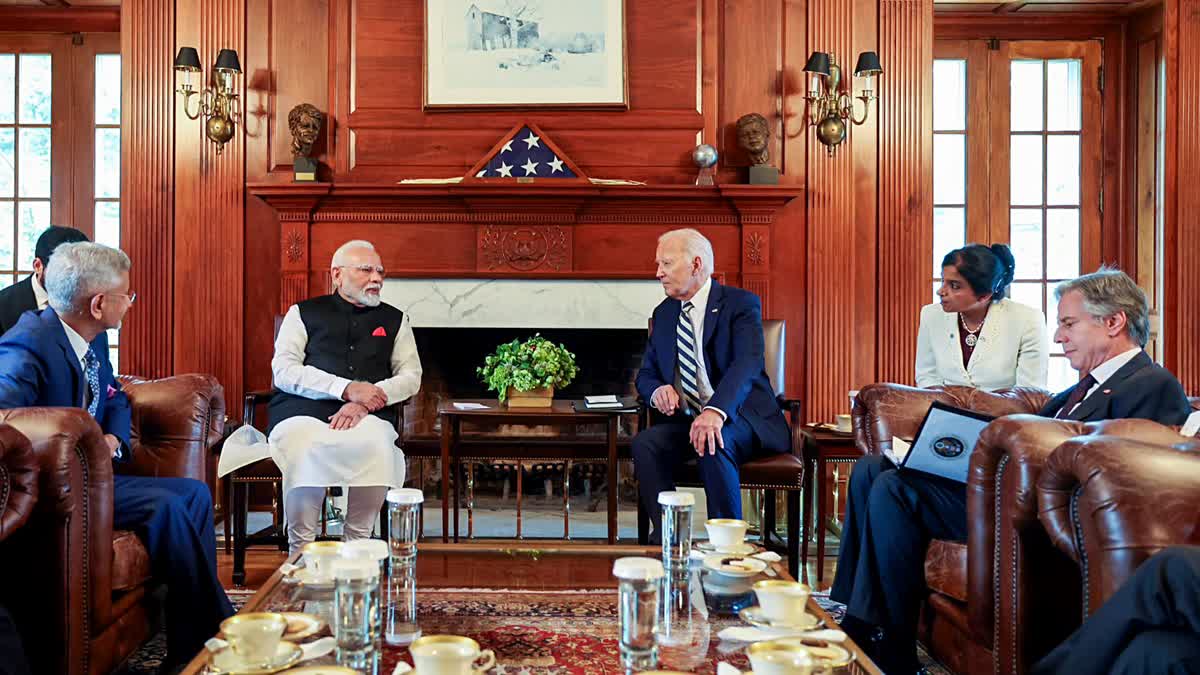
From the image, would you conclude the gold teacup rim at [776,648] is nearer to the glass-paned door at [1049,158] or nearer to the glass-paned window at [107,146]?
the glass-paned door at [1049,158]

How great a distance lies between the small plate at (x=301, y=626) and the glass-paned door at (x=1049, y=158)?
5.59 meters

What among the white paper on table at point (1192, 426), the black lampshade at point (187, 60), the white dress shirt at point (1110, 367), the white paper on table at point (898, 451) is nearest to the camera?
the white paper on table at point (1192, 426)

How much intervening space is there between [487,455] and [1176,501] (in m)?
3.07

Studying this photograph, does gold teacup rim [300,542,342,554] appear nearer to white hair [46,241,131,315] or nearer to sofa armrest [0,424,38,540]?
sofa armrest [0,424,38,540]

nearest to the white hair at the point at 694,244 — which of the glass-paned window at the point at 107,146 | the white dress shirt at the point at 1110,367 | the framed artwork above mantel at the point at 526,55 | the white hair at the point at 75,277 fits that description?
the framed artwork above mantel at the point at 526,55

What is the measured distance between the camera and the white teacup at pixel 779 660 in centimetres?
142

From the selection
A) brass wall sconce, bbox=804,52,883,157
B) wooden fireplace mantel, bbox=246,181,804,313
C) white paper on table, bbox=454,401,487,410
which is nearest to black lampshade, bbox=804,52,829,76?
brass wall sconce, bbox=804,52,883,157

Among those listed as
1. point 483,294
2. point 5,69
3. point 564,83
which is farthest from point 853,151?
point 5,69

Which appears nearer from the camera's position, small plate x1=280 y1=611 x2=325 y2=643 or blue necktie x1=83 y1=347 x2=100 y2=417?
small plate x1=280 y1=611 x2=325 y2=643

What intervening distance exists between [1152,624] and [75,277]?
2837mm

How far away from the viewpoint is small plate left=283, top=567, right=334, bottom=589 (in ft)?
6.99

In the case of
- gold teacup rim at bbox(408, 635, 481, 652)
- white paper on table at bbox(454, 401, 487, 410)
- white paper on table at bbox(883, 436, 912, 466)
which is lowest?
gold teacup rim at bbox(408, 635, 481, 652)

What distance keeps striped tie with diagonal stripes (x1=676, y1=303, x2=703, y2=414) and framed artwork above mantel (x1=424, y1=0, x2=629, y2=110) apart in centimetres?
177

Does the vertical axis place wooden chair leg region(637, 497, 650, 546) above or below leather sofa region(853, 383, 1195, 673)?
below
